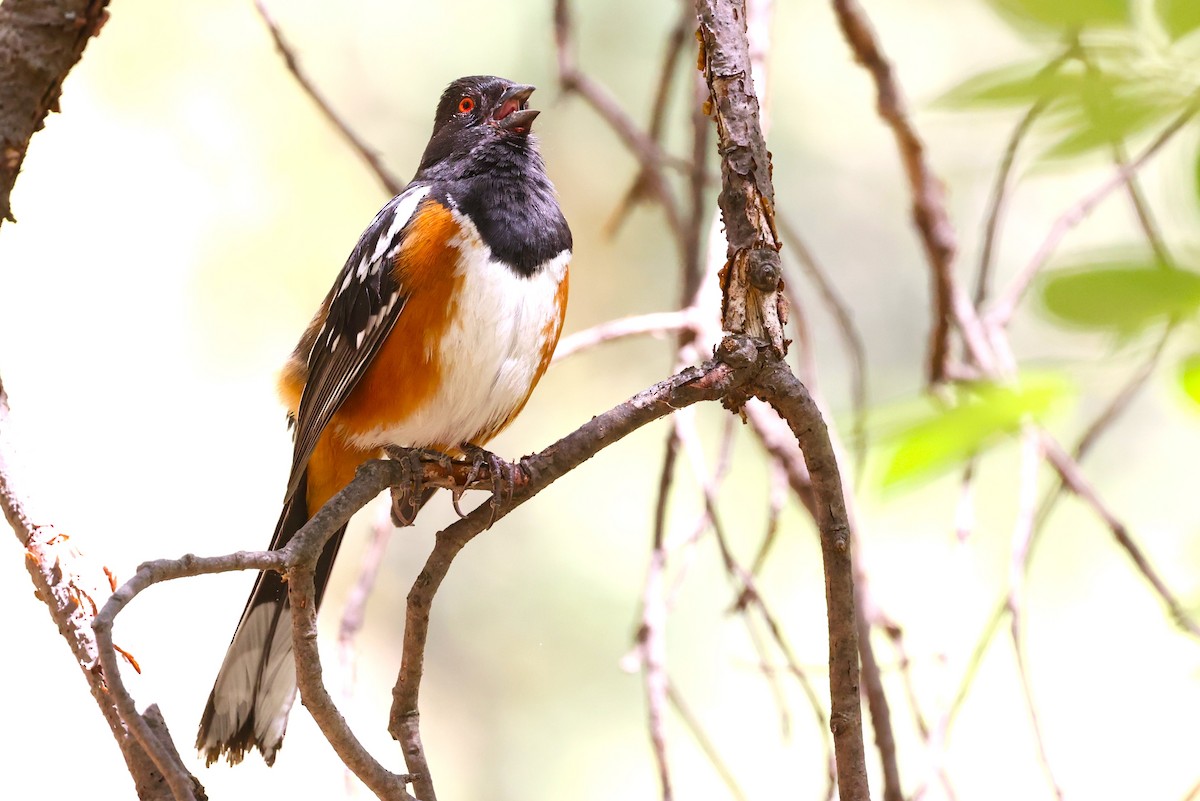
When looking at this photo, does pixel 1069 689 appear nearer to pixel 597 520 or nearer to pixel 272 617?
pixel 597 520

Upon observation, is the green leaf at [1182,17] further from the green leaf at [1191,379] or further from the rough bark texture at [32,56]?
the rough bark texture at [32,56]

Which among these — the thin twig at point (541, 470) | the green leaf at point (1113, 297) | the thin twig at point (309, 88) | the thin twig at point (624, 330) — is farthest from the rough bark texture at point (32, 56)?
the green leaf at point (1113, 297)

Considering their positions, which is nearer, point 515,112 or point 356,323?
point 356,323

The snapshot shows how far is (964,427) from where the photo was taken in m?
0.73

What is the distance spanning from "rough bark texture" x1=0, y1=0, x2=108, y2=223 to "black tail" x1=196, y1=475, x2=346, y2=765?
0.86 m

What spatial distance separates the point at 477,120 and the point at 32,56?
1.21 metres

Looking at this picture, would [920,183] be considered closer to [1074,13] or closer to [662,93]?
[662,93]

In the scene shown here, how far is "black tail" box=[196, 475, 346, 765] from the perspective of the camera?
81.4 inches

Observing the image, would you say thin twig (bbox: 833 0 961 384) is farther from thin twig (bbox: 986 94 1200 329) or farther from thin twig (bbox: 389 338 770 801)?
thin twig (bbox: 389 338 770 801)

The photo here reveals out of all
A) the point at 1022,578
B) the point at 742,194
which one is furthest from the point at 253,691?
the point at 1022,578

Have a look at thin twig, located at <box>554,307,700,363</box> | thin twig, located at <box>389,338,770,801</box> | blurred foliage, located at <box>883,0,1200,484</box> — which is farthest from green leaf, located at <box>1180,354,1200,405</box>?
thin twig, located at <box>554,307,700,363</box>

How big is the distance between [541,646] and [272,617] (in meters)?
2.57

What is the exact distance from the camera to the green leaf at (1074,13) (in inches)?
27.2

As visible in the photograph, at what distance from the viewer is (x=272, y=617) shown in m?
2.20
